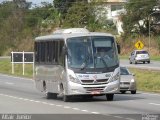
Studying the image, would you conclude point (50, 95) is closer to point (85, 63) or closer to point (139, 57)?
point (85, 63)

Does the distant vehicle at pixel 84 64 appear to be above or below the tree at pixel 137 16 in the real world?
above

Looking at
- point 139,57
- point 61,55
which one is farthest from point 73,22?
point 61,55

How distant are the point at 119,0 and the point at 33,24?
34.3 meters

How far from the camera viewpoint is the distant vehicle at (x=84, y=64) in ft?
87.5

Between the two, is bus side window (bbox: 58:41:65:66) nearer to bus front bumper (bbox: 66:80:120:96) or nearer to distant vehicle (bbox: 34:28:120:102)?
distant vehicle (bbox: 34:28:120:102)

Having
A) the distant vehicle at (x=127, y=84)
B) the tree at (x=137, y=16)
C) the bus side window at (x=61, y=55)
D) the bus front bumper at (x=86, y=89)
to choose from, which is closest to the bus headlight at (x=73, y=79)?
the bus front bumper at (x=86, y=89)

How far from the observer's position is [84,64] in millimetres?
26844

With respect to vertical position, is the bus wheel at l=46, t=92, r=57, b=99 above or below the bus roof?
below

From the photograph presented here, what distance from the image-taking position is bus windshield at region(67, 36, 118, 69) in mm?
26953

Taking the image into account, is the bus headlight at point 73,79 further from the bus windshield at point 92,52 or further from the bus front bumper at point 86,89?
the bus windshield at point 92,52

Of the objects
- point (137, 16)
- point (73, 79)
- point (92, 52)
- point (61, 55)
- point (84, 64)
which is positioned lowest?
point (137, 16)

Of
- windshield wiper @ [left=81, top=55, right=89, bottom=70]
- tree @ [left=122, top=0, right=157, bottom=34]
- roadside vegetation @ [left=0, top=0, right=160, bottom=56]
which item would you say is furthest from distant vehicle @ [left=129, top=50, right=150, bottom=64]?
windshield wiper @ [left=81, top=55, right=89, bottom=70]

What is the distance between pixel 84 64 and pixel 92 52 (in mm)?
634

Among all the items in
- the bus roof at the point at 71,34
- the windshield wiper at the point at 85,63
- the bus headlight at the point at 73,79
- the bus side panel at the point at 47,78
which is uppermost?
the bus roof at the point at 71,34
